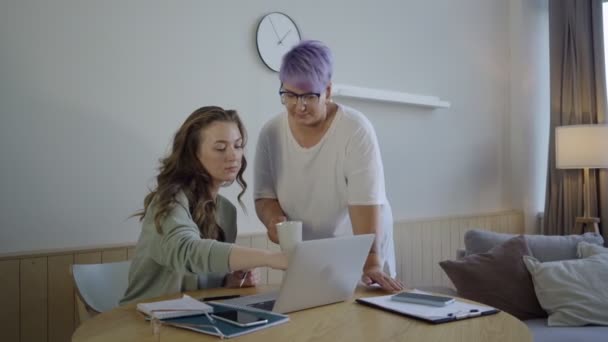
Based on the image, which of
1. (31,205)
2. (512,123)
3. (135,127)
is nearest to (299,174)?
(135,127)

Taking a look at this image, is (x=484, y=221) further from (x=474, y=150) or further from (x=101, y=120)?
(x=101, y=120)

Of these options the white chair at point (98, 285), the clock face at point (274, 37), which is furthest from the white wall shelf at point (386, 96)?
the white chair at point (98, 285)

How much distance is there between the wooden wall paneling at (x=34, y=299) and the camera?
200cm

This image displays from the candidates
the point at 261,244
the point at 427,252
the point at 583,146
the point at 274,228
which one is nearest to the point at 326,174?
the point at 274,228

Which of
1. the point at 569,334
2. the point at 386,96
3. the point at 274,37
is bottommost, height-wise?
the point at 569,334

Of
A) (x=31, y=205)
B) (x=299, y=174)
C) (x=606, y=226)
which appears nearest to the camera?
(x=299, y=174)

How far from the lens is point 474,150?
13.1 feet

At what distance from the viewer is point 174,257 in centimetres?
133

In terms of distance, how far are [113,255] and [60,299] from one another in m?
0.24

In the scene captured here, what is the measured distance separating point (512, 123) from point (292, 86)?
2.94 meters

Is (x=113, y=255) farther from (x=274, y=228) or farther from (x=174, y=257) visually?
(x=174, y=257)

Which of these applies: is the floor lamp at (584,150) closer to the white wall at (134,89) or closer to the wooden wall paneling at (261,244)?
the white wall at (134,89)

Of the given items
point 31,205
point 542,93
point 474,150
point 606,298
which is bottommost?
point 606,298

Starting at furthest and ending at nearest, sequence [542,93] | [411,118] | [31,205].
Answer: [542,93] → [411,118] → [31,205]
